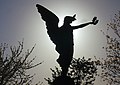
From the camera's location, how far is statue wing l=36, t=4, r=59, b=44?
8102mm

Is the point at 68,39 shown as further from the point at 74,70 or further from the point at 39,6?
the point at 74,70

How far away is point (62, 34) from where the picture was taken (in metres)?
8.02

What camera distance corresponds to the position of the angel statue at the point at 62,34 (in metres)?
7.84

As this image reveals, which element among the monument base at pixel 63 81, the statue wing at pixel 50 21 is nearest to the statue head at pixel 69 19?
the statue wing at pixel 50 21

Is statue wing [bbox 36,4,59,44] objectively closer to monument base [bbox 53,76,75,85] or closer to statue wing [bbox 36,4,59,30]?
statue wing [bbox 36,4,59,30]

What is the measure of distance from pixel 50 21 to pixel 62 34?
2.04ft

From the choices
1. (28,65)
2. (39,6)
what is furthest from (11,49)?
(39,6)

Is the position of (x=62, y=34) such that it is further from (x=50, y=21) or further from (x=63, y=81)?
(x=63, y=81)

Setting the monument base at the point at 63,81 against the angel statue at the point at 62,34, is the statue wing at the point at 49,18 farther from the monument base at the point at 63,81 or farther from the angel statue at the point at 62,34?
the monument base at the point at 63,81

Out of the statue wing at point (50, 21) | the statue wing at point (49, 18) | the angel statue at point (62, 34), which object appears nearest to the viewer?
the angel statue at point (62, 34)

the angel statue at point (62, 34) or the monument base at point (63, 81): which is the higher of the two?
the angel statue at point (62, 34)

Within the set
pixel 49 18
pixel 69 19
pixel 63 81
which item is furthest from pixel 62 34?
pixel 63 81

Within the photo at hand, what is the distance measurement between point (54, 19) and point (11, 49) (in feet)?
32.0

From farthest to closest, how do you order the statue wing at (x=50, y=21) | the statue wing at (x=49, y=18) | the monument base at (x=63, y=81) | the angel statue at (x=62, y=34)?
the statue wing at (x=49, y=18) → the statue wing at (x=50, y=21) → the angel statue at (x=62, y=34) → the monument base at (x=63, y=81)
